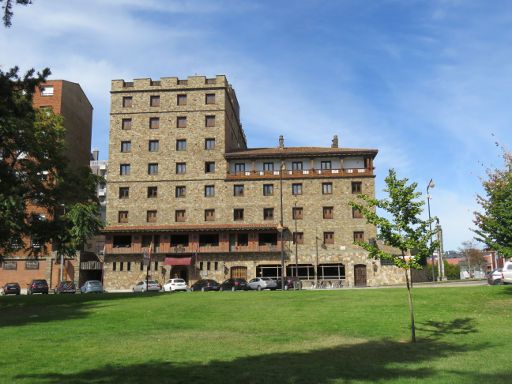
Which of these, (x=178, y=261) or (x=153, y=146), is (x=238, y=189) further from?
(x=153, y=146)

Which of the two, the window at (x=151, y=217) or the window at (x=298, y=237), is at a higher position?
the window at (x=151, y=217)

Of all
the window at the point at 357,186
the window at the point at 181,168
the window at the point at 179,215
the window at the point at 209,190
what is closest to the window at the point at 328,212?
→ the window at the point at 357,186

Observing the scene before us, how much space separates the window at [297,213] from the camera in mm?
59062

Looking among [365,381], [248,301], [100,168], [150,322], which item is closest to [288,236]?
[248,301]

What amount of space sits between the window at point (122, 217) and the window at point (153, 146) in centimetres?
868

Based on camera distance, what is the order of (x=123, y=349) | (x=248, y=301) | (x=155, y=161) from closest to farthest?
(x=123, y=349)
(x=248, y=301)
(x=155, y=161)

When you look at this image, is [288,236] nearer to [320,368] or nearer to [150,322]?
[150,322]

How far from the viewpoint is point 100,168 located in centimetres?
10500

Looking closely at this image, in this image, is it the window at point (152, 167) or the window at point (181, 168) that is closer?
the window at point (181, 168)

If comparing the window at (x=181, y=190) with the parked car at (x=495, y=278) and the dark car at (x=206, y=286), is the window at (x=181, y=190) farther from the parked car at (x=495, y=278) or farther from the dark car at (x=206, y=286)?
the parked car at (x=495, y=278)

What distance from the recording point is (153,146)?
207 ft

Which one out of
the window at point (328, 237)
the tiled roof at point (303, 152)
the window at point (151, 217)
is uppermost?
the tiled roof at point (303, 152)

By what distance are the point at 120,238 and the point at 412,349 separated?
52116 millimetres

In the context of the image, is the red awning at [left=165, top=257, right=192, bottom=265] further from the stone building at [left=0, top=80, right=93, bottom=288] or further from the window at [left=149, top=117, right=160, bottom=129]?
the window at [left=149, top=117, right=160, bottom=129]
